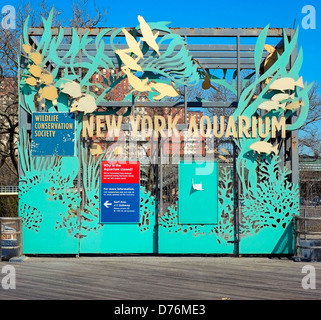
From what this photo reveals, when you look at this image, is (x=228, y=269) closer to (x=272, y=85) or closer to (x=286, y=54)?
(x=272, y=85)

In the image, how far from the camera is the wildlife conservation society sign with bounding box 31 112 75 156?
35.0 ft

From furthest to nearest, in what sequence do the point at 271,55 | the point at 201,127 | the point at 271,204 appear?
the point at 271,55 → the point at 271,204 → the point at 201,127

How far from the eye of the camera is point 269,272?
364 inches

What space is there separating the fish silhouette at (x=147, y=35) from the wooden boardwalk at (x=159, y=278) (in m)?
4.39

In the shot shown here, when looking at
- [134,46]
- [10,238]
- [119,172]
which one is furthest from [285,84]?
[10,238]

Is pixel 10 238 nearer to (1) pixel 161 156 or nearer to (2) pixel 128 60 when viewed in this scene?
(1) pixel 161 156

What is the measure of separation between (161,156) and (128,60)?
6.89ft

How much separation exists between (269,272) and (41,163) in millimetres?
5122

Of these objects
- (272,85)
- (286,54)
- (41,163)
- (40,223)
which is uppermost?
(286,54)

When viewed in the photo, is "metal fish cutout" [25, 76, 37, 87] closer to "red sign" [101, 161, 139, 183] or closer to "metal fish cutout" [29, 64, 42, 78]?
"metal fish cutout" [29, 64, 42, 78]

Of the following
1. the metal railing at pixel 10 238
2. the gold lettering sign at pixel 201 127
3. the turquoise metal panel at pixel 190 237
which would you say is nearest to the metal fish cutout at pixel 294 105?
the gold lettering sign at pixel 201 127

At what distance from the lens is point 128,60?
34.4 ft

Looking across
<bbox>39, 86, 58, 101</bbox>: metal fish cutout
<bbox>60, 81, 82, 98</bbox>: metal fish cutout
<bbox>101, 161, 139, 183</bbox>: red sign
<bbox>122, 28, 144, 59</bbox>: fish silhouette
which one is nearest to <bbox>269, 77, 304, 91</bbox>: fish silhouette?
<bbox>122, 28, 144, 59</bbox>: fish silhouette
